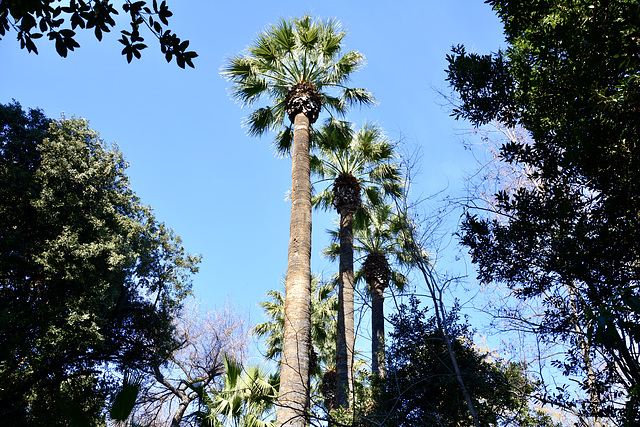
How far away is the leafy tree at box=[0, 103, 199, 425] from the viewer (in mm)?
10648

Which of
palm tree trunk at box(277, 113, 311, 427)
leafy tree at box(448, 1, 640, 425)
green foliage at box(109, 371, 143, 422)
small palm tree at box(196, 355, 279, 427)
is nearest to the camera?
leafy tree at box(448, 1, 640, 425)

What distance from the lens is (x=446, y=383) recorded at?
6000 millimetres

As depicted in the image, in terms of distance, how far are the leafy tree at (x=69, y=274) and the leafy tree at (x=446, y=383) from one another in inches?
342

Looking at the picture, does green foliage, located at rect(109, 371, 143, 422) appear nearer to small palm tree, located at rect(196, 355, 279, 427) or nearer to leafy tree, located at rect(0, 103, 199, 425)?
small palm tree, located at rect(196, 355, 279, 427)

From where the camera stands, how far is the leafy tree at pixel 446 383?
5.62 metres

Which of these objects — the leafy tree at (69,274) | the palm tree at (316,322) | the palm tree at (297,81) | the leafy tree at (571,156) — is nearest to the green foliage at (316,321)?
the palm tree at (316,322)

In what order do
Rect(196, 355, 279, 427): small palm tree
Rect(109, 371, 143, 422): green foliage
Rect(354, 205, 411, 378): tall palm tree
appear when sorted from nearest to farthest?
1. Rect(109, 371, 143, 422): green foliage
2. Rect(196, 355, 279, 427): small palm tree
3. Rect(354, 205, 411, 378): tall palm tree

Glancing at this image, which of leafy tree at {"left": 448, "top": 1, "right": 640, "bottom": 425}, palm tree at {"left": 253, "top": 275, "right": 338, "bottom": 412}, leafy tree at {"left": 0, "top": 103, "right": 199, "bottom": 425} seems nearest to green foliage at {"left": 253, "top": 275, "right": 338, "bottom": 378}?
palm tree at {"left": 253, "top": 275, "right": 338, "bottom": 412}

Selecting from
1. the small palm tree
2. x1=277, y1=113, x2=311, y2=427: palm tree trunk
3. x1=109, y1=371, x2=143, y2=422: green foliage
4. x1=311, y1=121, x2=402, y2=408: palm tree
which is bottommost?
x1=109, y1=371, x2=143, y2=422: green foliage

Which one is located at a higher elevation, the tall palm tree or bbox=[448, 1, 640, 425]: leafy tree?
the tall palm tree

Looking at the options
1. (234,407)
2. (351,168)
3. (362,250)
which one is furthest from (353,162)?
(234,407)

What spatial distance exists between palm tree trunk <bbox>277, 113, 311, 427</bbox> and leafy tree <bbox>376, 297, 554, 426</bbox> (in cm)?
126

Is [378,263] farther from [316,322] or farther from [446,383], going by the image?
[446,383]

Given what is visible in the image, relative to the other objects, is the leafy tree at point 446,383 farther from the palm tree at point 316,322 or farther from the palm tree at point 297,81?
the palm tree at point 316,322
